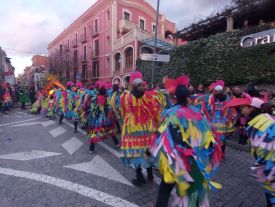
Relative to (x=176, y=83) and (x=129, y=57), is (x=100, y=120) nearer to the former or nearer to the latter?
(x=176, y=83)

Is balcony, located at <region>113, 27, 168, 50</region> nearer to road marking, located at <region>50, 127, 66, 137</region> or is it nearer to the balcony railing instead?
the balcony railing

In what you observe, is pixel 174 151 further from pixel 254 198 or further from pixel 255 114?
pixel 254 198

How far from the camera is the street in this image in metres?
3.32

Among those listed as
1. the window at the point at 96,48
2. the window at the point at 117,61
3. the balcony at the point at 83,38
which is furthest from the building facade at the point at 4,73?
the balcony at the point at 83,38

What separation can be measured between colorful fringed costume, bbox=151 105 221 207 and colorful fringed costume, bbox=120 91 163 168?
3.62ft

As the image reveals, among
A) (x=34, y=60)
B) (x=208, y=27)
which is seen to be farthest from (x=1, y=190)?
(x=34, y=60)

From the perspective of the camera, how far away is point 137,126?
3.68 metres

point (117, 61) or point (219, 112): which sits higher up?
point (117, 61)

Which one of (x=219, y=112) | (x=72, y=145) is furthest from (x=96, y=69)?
(x=219, y=112)

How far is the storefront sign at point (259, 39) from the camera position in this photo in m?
10.7

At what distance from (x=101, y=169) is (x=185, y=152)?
265cm

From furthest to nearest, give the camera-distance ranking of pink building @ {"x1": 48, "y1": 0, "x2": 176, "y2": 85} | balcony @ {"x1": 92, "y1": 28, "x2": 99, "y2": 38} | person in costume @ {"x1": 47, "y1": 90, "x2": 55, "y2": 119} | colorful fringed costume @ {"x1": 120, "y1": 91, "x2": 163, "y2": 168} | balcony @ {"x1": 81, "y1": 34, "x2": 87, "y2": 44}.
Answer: balcony @ {"x1": 81, "y1": 34, "x2": 87, "y2": 44} < balcony @ {"x1": 92, "y1": 28, "x2": 99, "y2": 38} < pink building @ {"x1": 48, "y1": 0, "x2": 176, "y2": 85} < person in costume @ {"x1": 47, "y1": 90, "x2": 55, "y2": 119} < colorful fringed costume @ {"x1": 120, "y1": 91, "x2": 163, "y2": 168}

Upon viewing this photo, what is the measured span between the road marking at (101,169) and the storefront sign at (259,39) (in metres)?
10.3

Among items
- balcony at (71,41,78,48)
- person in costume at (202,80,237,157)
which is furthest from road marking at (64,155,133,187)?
balcony at (71,41,78,48)
